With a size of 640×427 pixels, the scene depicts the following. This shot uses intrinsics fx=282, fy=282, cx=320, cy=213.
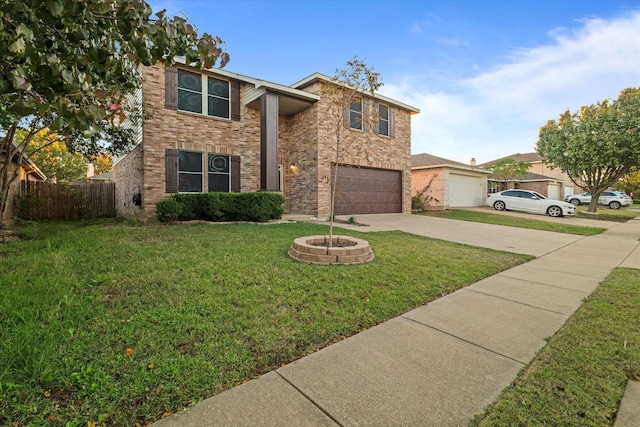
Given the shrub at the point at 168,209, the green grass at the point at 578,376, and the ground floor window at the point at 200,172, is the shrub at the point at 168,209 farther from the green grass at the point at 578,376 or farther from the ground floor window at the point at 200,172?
the green grass at the point at 578,376

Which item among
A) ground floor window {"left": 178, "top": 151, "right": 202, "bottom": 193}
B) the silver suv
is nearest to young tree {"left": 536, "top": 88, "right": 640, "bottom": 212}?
the silver suv

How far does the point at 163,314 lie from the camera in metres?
2.86

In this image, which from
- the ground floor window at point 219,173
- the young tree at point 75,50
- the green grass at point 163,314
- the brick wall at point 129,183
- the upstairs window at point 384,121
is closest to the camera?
the young tree at point 75,50

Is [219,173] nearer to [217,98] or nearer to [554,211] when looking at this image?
[217,98]

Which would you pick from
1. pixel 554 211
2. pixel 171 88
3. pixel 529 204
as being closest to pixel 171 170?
pixel 171 88

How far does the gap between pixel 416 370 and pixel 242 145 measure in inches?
424

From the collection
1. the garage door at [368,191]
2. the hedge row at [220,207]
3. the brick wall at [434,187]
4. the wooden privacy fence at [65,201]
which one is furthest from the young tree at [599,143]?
the wooden privacy fence at [65,201]

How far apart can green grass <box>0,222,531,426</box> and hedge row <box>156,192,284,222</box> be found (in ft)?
10.7

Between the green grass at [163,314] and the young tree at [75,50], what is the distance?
64.8 inches

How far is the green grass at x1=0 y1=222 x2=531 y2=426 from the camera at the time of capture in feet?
6.06

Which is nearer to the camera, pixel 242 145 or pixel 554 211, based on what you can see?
pixel 242 145

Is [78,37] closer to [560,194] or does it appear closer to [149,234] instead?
[149,234]

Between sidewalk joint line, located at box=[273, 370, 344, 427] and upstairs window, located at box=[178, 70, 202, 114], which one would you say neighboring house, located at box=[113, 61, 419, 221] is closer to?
upstairs window, located at box=[178, 70, 202, 114]

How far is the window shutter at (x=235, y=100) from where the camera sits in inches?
441
